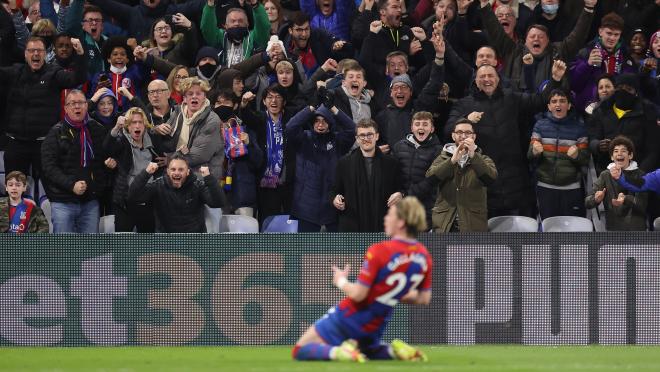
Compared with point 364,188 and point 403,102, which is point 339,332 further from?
point 403,102

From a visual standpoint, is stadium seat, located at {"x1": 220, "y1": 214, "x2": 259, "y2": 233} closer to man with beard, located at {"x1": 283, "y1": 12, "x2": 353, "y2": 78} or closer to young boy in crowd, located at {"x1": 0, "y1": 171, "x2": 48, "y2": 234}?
young boy in crowd, located at {"x1": 0, "y1": 171, "x2": 48, "y2": 234}

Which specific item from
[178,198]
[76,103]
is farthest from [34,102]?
[178,198]

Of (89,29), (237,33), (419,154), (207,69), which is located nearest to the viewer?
(419,154)

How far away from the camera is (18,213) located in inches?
571

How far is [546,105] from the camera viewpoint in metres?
15.4

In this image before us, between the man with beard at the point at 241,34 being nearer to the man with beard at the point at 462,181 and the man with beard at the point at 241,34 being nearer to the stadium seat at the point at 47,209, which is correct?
the stadium seat at the point at 47,209

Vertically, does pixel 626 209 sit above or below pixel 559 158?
below

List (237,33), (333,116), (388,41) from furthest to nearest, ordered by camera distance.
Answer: (237,33) → (388,41) → (333,116)

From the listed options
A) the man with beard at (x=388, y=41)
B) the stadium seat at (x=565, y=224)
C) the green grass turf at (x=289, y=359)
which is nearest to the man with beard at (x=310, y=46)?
the man with beard at (x=388, y=41)

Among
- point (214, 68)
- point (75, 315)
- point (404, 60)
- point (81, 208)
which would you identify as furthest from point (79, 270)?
point (404, 60)

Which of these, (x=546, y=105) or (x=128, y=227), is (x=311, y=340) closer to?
(x=128, y=227)

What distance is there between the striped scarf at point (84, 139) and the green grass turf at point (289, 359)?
2.87 metres

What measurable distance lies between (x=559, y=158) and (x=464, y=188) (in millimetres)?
1635

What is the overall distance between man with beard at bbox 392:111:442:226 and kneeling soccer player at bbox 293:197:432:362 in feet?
15.1
